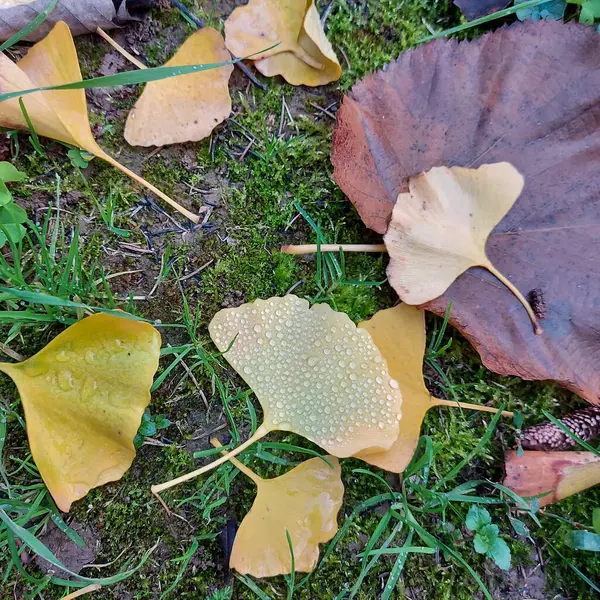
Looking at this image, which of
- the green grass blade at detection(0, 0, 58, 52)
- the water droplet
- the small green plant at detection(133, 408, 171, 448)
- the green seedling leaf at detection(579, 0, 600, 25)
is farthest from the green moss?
the green seedling leaf at detection(579, 0, 600, 25)

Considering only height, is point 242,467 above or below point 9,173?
below

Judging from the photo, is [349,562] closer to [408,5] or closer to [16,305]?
[16,305]

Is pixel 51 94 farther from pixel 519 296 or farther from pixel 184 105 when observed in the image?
pixel 519 296

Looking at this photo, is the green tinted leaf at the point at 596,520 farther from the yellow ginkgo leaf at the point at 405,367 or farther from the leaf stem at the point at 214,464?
the leaf stem at the point at 214,464

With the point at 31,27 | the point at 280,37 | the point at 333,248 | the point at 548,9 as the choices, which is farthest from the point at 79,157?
the point at 548,9

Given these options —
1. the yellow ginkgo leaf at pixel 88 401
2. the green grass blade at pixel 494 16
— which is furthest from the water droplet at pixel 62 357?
the green grass blade at pixel 494 16

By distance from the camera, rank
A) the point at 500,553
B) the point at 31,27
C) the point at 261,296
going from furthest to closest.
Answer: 1. the point at 261,296
2. the point at 500,553
3. the point at 31,27
